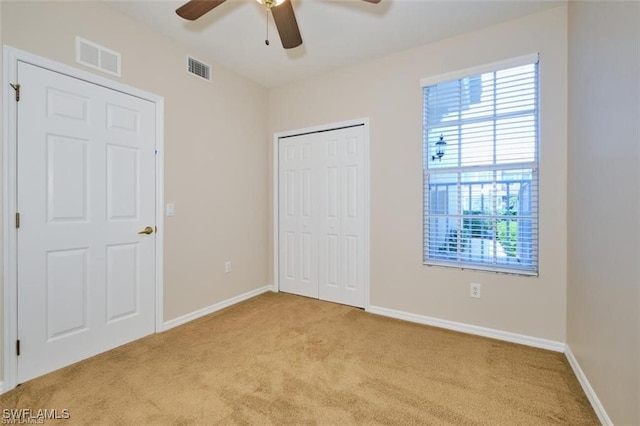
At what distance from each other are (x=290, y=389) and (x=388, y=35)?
303cm

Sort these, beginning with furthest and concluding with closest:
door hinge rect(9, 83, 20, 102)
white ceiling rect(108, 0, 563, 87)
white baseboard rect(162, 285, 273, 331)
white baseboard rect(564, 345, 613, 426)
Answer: white baseboard rect(162, 285, 273, 331) → white ceiling rect(108, 0, 563, 87) → door hinge rect(9, 83, 20, 102) → white baseboard rect(564, 345, 613, 426)

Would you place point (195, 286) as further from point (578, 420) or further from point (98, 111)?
point (578, 420)

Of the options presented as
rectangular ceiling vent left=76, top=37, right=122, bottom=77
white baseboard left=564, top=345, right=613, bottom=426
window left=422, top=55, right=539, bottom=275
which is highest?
rectangular ceiling vent left=76, top=37, right=122, bottom=77

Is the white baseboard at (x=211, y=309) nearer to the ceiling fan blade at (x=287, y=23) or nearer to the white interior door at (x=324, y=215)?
the white interior door at (x=324, y=215)

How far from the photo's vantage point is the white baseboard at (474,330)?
2.39m

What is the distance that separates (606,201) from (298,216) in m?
2.86

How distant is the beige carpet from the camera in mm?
1639

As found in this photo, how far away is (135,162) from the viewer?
8.35ft

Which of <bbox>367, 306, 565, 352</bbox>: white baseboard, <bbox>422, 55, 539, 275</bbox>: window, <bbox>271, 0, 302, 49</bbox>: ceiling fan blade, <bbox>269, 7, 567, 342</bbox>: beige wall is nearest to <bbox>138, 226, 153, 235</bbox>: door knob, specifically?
<bbox>271, 0, 302, 49</bbox>: ceiling fan blade

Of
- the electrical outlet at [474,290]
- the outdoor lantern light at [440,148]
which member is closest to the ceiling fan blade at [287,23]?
the outdoor lantern light at [440,148]

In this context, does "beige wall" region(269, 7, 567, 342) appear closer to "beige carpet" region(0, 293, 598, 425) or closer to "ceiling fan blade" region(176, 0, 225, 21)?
"beige carpet" region(0, 293, 598, 425)

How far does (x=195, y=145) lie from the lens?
119 inches

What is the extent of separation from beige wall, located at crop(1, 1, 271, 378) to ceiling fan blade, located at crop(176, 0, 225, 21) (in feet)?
3.19

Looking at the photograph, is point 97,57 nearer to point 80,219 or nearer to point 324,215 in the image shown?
point 80,219
